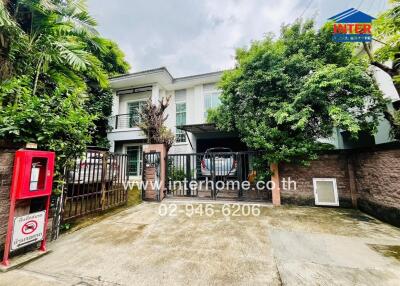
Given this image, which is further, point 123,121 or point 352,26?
point 123,121

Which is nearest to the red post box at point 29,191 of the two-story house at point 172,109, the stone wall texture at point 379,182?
the stone wall texture at point 379,182

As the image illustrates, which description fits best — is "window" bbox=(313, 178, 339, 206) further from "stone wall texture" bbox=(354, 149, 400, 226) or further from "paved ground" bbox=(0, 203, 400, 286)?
"paved ground" bbox=(0, 203, 400, 286)

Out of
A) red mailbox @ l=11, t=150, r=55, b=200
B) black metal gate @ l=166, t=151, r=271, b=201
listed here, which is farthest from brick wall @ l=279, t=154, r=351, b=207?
red mailbox @ l=11, t=150, r=55, b=200

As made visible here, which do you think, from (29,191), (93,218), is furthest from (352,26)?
(93,218)

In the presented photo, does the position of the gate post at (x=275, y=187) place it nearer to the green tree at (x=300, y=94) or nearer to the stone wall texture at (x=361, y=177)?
the stone wall texture at (x=361, y=177)

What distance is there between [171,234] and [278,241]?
6.61ft

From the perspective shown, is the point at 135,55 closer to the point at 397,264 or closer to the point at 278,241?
the point at 278,241

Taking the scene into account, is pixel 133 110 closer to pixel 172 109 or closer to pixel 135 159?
pixel 172 109

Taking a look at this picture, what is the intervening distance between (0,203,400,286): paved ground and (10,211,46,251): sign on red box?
33 centimetres

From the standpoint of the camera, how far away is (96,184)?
4.47 metres

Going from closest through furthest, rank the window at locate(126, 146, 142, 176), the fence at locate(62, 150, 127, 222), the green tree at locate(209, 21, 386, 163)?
the fence at locate(62, 150, 127, 222)
the green tree at locate(209, 21, 386, 163)
the window at locate(126, 146, 142, 176)

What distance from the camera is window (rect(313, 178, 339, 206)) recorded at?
5095 mm

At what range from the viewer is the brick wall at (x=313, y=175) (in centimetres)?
509

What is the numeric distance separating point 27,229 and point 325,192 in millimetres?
6957
